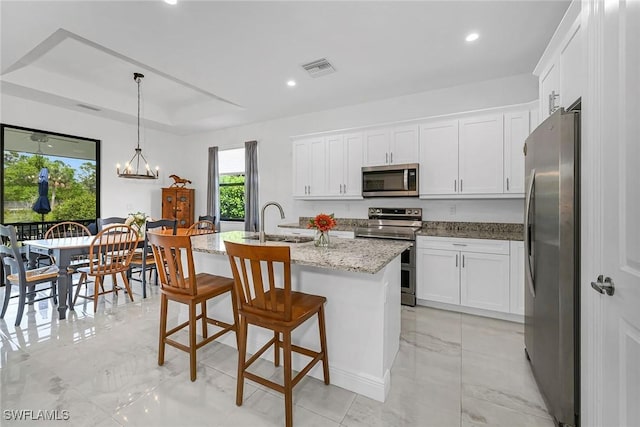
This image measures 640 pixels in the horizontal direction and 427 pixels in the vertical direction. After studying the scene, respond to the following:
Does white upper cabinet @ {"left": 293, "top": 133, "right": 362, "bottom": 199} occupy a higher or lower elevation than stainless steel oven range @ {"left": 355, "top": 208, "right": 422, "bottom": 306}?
higher

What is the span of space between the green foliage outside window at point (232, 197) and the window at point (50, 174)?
2199mm

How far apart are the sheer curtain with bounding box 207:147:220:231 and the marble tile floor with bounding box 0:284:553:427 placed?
3450 millimetres

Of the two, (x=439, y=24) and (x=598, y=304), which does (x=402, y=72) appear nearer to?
(x=439, y=24)

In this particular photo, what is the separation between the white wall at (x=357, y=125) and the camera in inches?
141

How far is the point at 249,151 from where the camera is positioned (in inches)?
218

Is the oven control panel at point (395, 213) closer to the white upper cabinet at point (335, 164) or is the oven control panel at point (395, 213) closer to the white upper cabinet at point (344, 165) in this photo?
the white upper cabinet at point (344, 165)

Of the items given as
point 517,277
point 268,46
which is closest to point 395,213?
point 517,277

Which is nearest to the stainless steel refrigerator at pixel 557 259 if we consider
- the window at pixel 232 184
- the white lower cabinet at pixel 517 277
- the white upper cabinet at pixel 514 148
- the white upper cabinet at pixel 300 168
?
the white lower cabinet at pixel 517 277

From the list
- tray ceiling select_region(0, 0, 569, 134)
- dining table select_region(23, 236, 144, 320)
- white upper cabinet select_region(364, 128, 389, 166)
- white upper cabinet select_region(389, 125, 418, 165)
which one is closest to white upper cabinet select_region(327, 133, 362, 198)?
white upper cabinet select_region(364, 128, 389, 166)

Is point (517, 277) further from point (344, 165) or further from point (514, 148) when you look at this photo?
point (344, 165)

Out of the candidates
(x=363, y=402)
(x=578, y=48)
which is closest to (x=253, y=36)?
(x=578, y=48)

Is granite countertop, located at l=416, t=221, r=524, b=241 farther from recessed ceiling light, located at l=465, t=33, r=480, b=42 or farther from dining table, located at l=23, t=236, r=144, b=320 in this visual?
dining table, located at l=23, t=236, r=144, b=320

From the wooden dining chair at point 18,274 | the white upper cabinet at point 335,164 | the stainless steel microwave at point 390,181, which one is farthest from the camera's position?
the white upper cabinet at point 335,164

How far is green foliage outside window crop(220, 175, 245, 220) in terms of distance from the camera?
5938 millimetres
